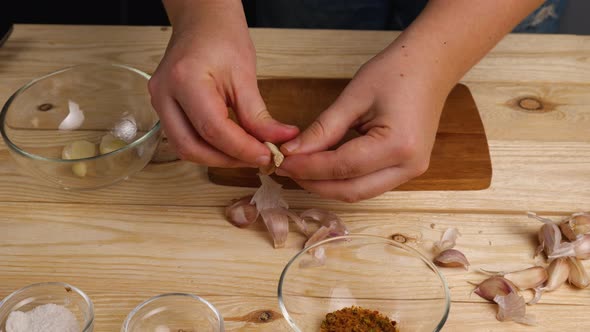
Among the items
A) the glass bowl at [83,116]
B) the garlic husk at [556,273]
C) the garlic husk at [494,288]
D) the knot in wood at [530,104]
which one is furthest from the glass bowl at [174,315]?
the knot in wood at [530,104]

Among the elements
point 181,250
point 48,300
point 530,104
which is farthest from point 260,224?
point 530,104

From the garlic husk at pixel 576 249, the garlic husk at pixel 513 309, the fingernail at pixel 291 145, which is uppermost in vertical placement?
the fingernail at pixel 291 145

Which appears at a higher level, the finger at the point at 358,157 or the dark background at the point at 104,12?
the finger at the point at 358,157

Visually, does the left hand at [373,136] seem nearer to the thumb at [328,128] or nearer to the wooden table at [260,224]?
the thumb at [328,128]

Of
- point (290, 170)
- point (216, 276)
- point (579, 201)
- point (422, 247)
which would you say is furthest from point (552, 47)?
point (216, 276)

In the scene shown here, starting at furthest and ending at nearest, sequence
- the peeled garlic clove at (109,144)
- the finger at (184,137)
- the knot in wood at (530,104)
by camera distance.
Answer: the knot in wood at (530,104) < the peeled garlic clove at (109,144) < the finger at (184,137)

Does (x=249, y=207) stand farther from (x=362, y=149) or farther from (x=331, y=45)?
(x=331, y=45)

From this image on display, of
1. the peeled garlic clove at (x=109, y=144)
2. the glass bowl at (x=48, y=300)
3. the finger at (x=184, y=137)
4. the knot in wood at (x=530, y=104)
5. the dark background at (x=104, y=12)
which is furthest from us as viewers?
the dark background at (x=104, y=12)

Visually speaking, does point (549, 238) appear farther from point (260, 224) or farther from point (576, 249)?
point (260, 224)
